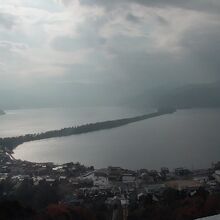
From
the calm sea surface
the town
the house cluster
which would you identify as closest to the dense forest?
the calm sea surface

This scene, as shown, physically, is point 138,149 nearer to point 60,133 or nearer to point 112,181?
point 112,181

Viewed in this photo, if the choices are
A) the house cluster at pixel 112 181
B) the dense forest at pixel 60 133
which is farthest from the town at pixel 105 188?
the dense forest at pixel 60 133

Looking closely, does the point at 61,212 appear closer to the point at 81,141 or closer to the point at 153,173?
the point at 153,173

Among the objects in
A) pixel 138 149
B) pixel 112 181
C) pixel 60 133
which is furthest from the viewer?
pixel 60 133

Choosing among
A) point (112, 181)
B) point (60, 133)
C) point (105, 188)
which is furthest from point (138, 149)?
point (60, 133)

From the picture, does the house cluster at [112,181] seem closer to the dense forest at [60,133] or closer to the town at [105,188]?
the town at [105,188]

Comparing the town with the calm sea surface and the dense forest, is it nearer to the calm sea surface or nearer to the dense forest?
the calm sea surface

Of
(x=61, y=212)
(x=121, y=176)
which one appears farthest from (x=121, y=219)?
(x=121, y=176)

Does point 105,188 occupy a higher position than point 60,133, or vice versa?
point 60,133
